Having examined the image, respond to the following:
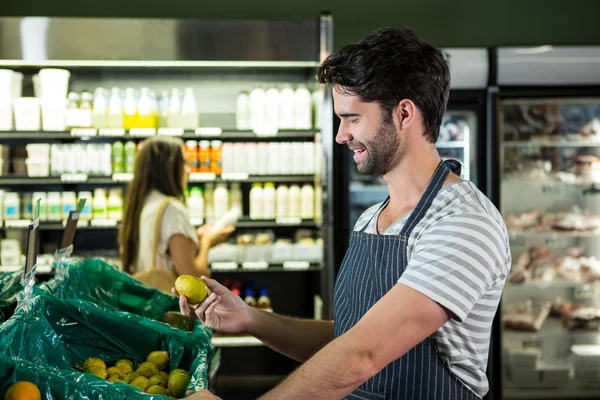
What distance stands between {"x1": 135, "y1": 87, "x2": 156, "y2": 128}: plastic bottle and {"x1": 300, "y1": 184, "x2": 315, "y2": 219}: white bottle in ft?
3.60

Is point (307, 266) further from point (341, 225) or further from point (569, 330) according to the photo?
point (569, 330)

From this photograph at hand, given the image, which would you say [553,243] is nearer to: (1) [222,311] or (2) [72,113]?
(2) [72,113]

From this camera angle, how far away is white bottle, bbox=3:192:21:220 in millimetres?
4996

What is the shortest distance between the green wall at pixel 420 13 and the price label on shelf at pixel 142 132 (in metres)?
1.12

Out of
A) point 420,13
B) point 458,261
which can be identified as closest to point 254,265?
point 420,13

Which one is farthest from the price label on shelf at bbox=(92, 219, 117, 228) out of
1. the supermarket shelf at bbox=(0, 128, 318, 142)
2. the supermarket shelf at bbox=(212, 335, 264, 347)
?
the supermarket shelf at bbox=(212, 335, 264, 347)

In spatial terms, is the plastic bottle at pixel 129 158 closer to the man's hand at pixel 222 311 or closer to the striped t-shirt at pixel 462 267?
the man's hand at pixel 222 311

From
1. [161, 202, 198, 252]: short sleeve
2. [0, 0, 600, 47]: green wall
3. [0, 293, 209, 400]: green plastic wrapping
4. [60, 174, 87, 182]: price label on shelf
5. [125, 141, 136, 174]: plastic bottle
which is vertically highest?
[0, 0, 600, 47]: green wall

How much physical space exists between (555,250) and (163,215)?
9.58ft

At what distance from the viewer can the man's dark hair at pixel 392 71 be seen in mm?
1696

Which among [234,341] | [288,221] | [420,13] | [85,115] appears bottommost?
[234,341]

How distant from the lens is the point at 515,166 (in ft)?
16.8

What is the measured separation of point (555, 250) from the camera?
5234 millimetres

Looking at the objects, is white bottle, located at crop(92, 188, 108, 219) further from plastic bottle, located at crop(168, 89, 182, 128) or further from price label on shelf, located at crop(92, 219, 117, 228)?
plastic bottle, located at crop(168, 89, 182, 128)
